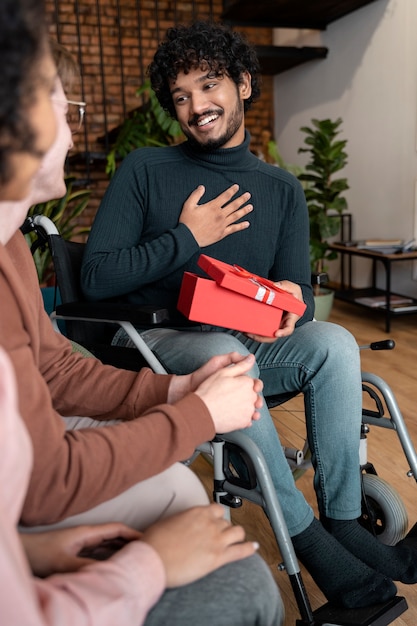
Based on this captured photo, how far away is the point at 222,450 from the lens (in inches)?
45.8

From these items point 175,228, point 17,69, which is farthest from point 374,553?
point 17,69

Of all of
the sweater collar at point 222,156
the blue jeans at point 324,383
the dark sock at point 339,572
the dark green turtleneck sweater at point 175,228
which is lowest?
the dark sock at point 339,572

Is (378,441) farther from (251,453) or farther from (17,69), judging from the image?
(17,69)

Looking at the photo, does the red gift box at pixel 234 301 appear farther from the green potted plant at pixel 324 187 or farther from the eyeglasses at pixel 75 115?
the green potted plant at pixel 324 187

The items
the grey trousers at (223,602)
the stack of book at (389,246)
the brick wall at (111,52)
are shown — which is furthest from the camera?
the brick wall at (111,52)

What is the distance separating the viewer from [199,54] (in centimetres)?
162

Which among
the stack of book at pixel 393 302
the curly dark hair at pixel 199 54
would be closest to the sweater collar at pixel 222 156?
the curly dark hair at pixel 199 54

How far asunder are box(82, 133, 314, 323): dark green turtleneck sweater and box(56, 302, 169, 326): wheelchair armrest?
109 millimetres

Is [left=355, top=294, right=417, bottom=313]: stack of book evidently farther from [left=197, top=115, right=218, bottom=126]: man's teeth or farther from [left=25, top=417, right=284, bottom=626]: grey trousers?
[left=25, top=417, right=284, bottom=626]: grey trousers

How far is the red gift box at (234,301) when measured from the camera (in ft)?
4.14

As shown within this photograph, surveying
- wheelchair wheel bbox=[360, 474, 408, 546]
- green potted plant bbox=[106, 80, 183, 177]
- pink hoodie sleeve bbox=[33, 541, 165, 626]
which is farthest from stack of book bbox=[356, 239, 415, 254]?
pink hoodie sleeve bbox=[33, 541, 165, 626]

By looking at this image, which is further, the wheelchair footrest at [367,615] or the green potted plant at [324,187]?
the green potted plant at [324,187]

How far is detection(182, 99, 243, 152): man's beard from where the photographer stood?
167 cm

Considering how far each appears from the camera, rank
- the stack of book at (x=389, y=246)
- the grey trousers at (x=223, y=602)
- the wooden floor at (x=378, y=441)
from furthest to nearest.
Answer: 1. the stack of book at (x=389, y=246)
2. the wooden floor at (x=378, y=441)
3. the grey trousers at (x=223, y=602)
